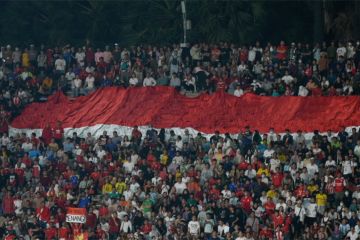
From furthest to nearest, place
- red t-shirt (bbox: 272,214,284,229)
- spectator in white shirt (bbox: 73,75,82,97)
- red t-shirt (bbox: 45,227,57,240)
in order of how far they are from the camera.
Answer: spectator in white shirt (bbox: 73,75,82,97)
red t-shirt (bbox: 45,227,57,240)
red t-shirt (bbox: 272,214,284,229)

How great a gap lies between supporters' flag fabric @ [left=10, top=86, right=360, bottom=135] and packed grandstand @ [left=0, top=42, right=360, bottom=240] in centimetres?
5

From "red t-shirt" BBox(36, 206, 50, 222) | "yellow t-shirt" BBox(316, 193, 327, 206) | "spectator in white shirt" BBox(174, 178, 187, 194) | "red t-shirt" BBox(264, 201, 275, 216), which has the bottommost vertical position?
"red t-shirt" BBox(36, 206, 50, 222)

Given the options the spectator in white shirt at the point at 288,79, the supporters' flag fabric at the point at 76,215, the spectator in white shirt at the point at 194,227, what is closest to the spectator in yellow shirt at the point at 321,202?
the spectator in white shirt at the point at 194,227

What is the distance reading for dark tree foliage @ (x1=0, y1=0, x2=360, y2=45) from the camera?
171 ft

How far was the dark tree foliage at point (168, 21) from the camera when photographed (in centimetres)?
5203

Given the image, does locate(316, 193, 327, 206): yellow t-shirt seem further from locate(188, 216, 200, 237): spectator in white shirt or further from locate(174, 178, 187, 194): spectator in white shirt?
locate(174, 178, 187, 194): spectator in white shirt

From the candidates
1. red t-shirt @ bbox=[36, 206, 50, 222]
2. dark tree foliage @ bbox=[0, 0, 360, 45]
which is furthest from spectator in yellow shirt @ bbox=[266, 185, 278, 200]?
dark tree foliage @ bbox=[0, 0, 360, 45]

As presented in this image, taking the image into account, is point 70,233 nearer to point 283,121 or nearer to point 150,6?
point 283,121

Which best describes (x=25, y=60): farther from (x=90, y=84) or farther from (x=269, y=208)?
(x=269, y=208)

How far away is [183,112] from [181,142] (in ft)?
7.06

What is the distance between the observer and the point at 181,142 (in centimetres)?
4528

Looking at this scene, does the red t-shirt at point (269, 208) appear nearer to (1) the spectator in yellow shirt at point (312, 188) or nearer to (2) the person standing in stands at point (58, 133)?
(1) the spectator in yellow shirt at point (312, 188)

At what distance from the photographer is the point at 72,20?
56.9 metres

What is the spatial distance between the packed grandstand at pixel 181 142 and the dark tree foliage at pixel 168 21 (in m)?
1.93
